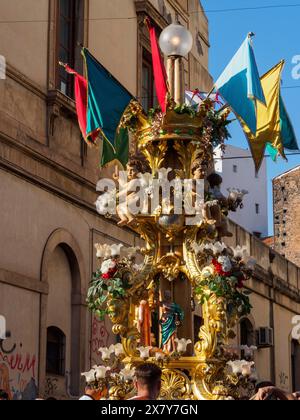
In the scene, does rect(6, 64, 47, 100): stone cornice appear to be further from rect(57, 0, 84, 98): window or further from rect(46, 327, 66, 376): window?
rect(46, 327, 66, 376): window

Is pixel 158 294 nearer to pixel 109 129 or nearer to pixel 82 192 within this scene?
pixel 109 129

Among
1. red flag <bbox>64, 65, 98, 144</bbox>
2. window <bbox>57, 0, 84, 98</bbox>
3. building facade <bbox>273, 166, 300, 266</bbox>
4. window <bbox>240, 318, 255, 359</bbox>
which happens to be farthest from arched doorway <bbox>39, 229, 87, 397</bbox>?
building facade <bbox>273, 166, 300, 266</bbox>

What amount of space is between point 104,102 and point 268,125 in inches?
82.9

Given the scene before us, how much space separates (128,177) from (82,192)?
22.4 feet

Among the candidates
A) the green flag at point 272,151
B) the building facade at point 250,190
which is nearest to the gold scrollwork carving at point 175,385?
the green flag at point 272,151

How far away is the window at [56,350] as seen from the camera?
56.2ft

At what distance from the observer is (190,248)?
1169 cm

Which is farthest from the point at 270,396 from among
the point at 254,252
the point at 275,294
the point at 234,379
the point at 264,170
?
the point at 264,170

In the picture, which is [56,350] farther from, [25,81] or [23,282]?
[25,81]

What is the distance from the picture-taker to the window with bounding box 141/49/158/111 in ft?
74.1

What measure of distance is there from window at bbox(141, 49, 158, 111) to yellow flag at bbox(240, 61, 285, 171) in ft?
32.7

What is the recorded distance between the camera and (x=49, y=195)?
1717 centimetres

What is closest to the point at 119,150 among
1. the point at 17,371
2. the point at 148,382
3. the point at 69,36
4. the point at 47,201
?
the point at 47,201
